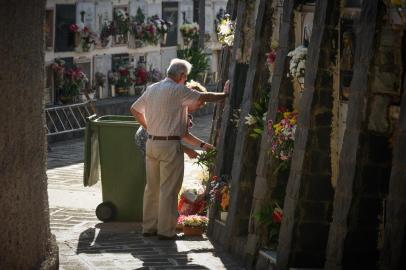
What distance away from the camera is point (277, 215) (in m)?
12.0

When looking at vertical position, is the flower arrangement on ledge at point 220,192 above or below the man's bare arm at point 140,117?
below

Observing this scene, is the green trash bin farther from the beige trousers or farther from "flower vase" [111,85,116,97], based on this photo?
"flower vase" [111,85,116,97]

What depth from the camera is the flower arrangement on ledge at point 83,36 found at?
30.2 metres

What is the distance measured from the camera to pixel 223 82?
50.0ft

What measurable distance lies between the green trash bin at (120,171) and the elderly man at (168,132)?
1.10m

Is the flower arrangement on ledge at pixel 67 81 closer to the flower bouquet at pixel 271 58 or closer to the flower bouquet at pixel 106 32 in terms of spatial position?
the flower bouquet at pixel 106 32

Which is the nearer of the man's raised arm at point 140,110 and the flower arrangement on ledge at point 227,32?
the man's raised arm at point 140,110

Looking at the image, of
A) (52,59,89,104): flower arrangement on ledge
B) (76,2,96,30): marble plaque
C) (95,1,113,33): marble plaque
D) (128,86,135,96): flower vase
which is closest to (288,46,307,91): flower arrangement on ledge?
(52,59,89,104): flower arrangement on ledge

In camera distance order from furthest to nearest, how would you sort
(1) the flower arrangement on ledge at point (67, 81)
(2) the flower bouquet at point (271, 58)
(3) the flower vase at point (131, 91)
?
(3) the flower vase at point (131, 91) < (1) the flower arrangement on ledge at point (67, 81) < (2) the flower bouquet at point (271, 58)

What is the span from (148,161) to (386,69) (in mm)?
4090

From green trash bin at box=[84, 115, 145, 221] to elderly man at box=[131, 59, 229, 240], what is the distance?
3.62ft

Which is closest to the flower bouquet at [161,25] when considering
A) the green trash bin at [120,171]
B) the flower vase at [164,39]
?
the flower vase at [164,39]

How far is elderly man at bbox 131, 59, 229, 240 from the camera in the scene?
44.5ft

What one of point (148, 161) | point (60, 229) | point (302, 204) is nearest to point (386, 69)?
point (302, 204)
